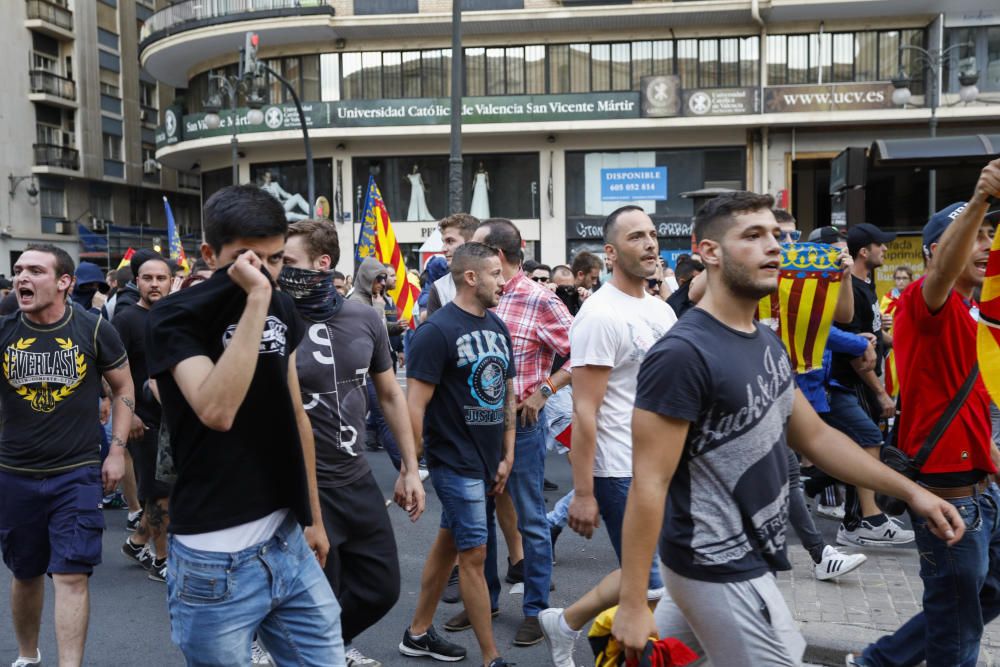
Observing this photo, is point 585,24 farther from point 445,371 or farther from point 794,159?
point 445,371

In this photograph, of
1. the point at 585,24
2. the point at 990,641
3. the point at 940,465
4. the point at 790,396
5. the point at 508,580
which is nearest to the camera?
the point at 790,396

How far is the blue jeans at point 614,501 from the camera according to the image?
173 inches

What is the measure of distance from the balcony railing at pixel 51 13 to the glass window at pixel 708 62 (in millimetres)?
29387

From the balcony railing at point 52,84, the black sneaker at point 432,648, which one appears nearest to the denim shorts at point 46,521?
the black sneaker at point 432,648

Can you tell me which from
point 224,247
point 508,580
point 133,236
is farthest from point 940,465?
point 133,236

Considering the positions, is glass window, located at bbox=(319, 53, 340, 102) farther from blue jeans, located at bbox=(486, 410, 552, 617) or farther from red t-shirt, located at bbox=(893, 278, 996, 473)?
Result: red t-shirt, located at bbox=(893, 278, 996, 473)

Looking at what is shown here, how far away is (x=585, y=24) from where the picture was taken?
31.6 m

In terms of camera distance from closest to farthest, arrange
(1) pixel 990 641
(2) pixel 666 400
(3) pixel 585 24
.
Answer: (2) pixel 666 400 < (1) pixel 990 641 < (3) pixel 585 24

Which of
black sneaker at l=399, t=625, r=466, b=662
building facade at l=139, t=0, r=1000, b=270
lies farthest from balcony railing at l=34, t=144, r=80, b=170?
black sneaker at l=399, t=625, r=466, b=662

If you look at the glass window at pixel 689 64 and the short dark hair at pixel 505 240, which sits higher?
the glass window at pixel 689 64

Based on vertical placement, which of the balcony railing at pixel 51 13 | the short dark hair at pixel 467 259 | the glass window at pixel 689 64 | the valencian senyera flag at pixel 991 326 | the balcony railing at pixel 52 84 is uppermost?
the balcony railing at pixel 51 13

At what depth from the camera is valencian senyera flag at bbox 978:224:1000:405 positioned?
11.2ft

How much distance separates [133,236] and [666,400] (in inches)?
1857

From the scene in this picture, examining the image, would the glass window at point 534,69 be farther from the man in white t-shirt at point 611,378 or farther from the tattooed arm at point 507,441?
the man in white t-shirt at point 611,378
